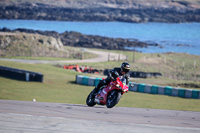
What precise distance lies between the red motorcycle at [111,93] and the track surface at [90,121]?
0.36 meters

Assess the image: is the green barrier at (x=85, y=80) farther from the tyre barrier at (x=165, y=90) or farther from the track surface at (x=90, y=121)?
the track surface at (x=90, y=121)

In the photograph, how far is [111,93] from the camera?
12688mm

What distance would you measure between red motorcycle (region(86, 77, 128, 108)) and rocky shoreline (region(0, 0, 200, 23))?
386 feet

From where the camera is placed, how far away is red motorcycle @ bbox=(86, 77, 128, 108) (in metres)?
12.3

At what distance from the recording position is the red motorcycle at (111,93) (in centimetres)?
1227

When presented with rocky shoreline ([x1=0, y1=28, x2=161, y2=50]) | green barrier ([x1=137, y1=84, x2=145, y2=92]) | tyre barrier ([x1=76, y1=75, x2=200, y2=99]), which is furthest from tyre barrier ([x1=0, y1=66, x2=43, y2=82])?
rocky shoreline ([x1=0, y1=28, x2=161, y2=50])

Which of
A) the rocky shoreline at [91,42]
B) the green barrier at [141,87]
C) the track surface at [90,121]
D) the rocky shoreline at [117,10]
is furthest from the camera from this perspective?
the rocky shoreline at [117,10]

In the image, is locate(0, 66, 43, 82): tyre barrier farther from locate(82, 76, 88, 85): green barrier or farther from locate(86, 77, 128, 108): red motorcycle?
locate(86, 77, 128, 108): red motorcycle

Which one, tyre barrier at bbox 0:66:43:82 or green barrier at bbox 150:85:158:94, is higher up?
tyre barrier at bbox 0:66:43:82

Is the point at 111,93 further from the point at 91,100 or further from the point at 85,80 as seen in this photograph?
the point at 85,80

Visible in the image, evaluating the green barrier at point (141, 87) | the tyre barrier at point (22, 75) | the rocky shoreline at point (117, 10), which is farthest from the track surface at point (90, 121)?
the rocky shoreline at point (117, 10)

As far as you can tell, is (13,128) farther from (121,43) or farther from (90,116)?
(121,43)

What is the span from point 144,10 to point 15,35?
4979 inches

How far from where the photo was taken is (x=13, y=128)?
9109mm
